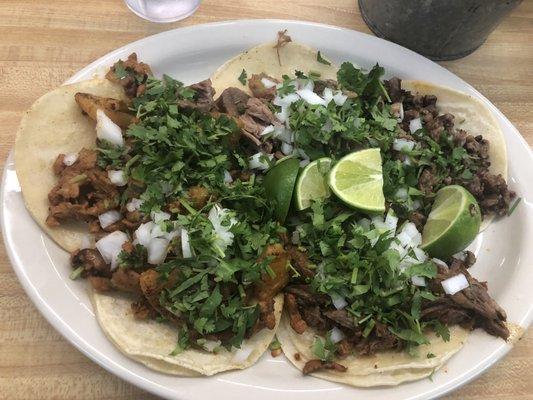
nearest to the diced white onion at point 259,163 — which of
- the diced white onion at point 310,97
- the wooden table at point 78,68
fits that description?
the diced white onion at point 310,97

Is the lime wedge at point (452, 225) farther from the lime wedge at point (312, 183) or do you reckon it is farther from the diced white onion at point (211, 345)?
the diced white onion at point (211, 345)

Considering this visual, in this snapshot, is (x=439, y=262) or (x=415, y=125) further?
(x=415, y=125)

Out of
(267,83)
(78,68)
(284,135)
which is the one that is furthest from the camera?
(78,68)

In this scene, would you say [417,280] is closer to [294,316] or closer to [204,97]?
[294,316]

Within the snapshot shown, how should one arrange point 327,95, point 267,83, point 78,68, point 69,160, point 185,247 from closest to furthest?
point 185,247 < point 69,160 < point 327,95 < point 267,83 < point 78,68

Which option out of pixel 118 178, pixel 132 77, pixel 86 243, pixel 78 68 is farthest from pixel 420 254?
pixel 78 68

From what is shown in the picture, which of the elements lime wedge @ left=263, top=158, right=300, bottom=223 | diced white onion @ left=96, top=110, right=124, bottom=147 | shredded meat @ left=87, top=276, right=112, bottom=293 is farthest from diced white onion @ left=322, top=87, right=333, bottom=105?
shredded meat @ left=87, top=276, right=112, bottom=293

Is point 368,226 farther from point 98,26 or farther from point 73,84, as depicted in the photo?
point 98,26

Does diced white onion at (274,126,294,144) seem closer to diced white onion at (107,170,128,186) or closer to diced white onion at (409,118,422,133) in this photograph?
diced white onion at (409,118,422,133)
